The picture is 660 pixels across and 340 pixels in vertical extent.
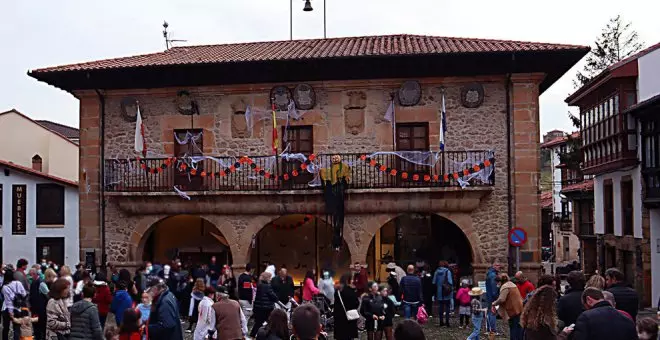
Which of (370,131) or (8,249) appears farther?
(8,249)

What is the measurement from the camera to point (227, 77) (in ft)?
67.5

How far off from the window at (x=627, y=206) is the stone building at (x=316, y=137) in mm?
4266

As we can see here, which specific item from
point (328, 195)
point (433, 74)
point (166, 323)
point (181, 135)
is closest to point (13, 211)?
point (181, 135)

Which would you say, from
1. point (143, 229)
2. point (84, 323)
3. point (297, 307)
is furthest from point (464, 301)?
point (297, 307)

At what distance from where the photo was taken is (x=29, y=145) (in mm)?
35781

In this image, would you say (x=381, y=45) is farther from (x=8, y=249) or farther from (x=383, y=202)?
(x=8, y=249)

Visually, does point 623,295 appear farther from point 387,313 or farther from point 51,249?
point 51,249

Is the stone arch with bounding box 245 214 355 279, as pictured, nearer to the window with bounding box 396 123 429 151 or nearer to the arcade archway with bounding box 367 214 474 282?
the arcade archway with bounding box 367 214 474 282

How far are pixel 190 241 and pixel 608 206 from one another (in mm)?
12796

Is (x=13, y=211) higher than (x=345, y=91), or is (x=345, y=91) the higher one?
(x=345, y=91)

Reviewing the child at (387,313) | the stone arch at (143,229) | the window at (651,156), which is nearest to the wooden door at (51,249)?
the stone arch at (143,229)

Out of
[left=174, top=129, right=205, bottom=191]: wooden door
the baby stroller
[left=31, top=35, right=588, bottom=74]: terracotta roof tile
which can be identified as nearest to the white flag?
[left=31, top=35, right=588, bottom=74]: terracotta roof tile

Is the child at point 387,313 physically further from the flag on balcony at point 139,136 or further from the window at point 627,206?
the window at point 627,206

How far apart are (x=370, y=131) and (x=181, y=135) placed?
15.7 ft
